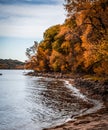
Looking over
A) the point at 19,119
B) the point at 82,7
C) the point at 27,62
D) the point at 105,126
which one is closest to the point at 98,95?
the point at 82,7

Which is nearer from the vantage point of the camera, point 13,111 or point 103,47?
point 13,111

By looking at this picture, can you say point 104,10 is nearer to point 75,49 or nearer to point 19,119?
point 19,119

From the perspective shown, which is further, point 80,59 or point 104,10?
point 80,59

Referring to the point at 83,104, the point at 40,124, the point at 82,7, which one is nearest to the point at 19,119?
the point at 40,124

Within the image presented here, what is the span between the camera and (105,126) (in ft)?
60.3

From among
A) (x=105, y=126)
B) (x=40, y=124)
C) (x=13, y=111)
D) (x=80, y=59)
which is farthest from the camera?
(x=80, y=59)

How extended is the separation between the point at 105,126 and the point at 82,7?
2091 cm

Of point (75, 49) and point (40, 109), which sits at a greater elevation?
point (75, 49)

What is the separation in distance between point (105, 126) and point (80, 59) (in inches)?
1877

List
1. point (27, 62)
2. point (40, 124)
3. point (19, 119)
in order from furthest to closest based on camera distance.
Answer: point (27, 62) < point (19, 119) < point (40, 124)

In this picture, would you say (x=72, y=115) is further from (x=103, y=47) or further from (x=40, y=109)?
(x=103, y=47)

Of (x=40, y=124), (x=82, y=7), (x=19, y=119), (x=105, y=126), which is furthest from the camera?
(x=82, y=7)

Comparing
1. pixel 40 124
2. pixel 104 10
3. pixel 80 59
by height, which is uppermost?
pixel 104 10

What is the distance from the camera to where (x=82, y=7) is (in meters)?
36.1
